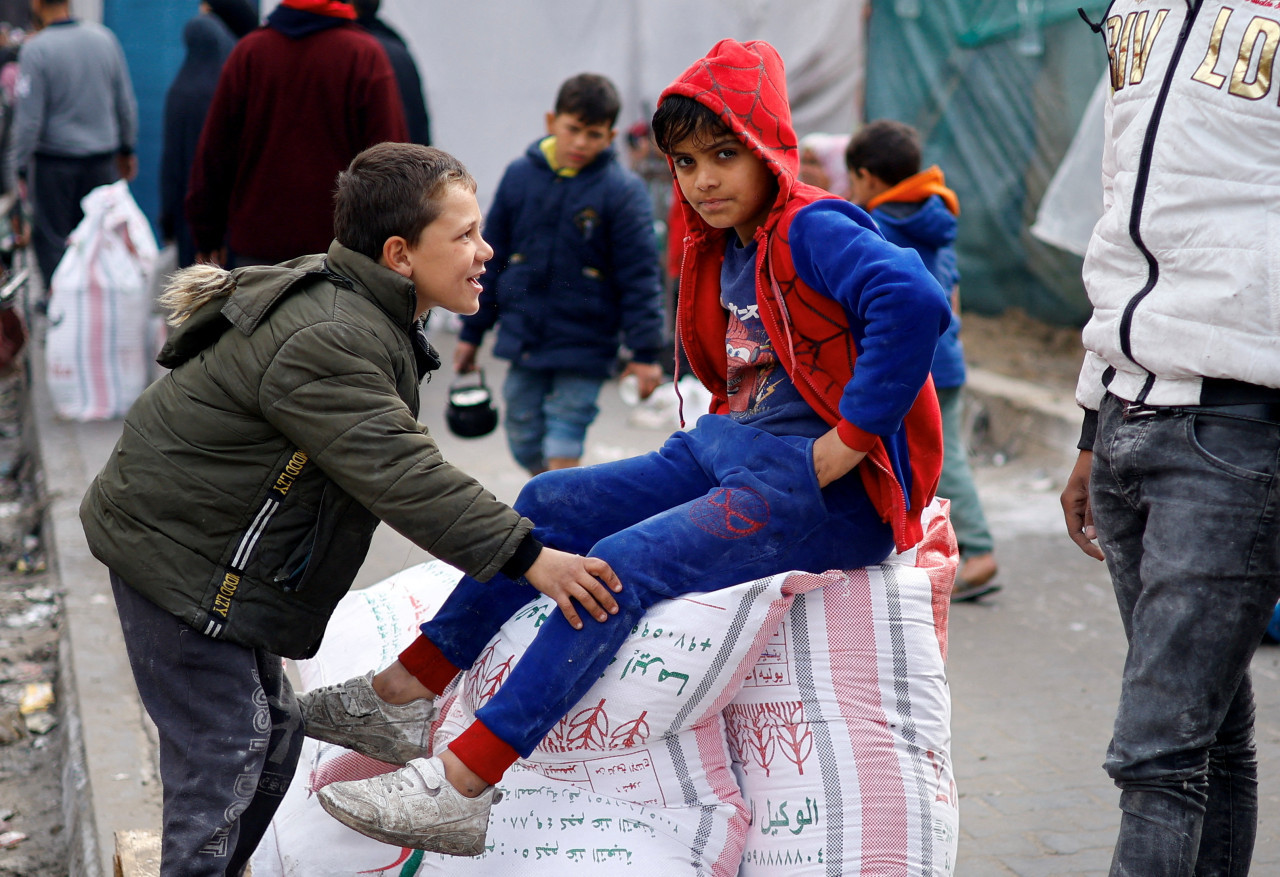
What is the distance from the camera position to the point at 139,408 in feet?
7.40

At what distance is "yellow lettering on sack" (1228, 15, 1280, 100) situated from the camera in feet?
6.22

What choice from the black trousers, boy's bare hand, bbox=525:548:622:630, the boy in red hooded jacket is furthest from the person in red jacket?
the black trousers

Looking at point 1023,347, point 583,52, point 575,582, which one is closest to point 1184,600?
point 575,582

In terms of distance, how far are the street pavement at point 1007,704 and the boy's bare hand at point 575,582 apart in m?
1.22

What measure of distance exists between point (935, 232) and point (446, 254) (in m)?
2.63

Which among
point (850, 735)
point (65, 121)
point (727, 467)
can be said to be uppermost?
point (727, 467)

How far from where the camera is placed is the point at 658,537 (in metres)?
2.30

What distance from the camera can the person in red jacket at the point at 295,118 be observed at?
4.48 meters

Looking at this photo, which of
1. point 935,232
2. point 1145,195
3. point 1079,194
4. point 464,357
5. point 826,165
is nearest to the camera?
point 1145,195

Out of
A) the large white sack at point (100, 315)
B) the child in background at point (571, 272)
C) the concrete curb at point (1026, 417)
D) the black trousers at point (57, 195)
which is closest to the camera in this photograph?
the child in background at point (571, 272)

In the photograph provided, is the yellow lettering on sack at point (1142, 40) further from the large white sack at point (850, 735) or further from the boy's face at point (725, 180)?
the large white sack at point (850, 735)

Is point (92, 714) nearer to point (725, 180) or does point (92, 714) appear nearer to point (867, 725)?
point (867, 725)

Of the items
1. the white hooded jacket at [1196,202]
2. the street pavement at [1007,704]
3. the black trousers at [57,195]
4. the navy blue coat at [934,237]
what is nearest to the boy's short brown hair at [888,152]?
the navy blue coat at [934,237]

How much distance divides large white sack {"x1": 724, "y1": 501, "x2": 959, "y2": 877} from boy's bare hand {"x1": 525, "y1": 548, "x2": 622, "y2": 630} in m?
0.35
